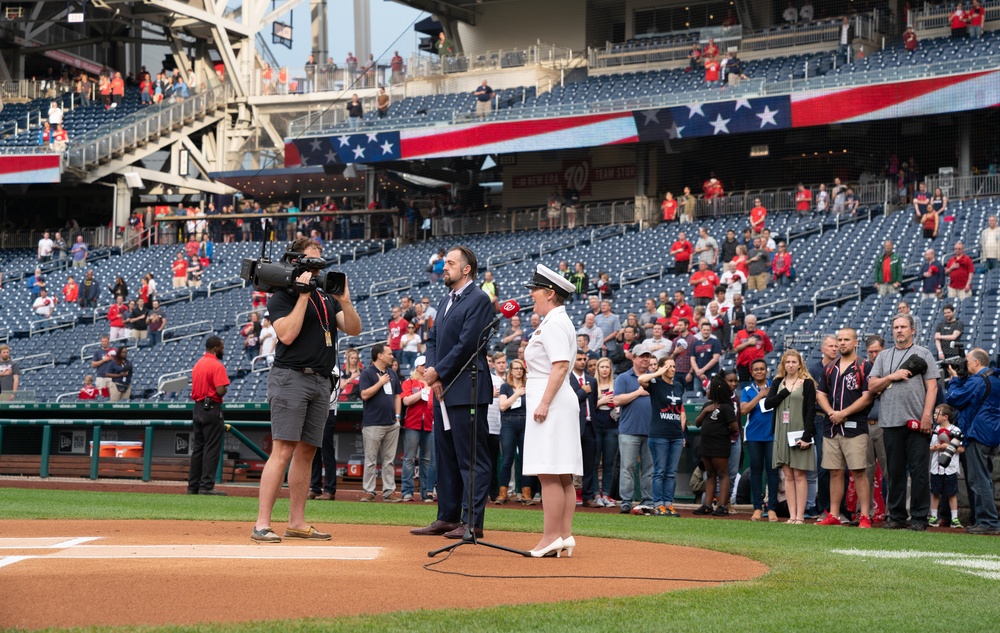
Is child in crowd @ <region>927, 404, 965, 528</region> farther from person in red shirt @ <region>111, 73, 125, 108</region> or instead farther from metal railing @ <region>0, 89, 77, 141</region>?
person in red shirt @ <region>111, 73, 125, 108</region>

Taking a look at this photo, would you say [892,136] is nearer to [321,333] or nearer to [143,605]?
[321,333]

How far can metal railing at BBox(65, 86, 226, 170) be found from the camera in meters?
41.2

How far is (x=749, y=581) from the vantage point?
7.04 meters

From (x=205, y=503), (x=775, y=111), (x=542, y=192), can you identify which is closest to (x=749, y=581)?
(x=205, y=503)

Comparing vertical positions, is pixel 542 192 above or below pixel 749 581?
above

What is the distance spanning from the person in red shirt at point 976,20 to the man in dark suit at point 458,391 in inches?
1038

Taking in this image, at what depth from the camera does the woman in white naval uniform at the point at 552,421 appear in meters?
7.73

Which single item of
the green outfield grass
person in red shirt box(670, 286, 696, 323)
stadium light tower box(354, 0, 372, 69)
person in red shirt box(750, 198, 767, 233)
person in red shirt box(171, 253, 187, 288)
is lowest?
the green outfield grass

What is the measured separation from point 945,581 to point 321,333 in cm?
435

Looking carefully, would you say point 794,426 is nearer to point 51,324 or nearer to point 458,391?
point 458,391

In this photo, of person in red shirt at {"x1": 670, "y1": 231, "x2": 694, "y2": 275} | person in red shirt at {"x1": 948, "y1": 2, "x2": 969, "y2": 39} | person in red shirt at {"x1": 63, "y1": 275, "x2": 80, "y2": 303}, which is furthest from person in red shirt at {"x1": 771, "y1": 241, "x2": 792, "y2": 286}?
person in red shirt at {"x1": 63, "y1": 275, "x2": 80, "y2": 303}

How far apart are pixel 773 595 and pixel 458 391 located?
121 inches

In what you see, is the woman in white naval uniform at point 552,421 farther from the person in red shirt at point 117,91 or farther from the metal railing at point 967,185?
the person in red shirt at point 117,91

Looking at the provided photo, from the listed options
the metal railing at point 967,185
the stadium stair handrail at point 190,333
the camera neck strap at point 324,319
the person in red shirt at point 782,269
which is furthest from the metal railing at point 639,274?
the camera neck strap at point 324,319
